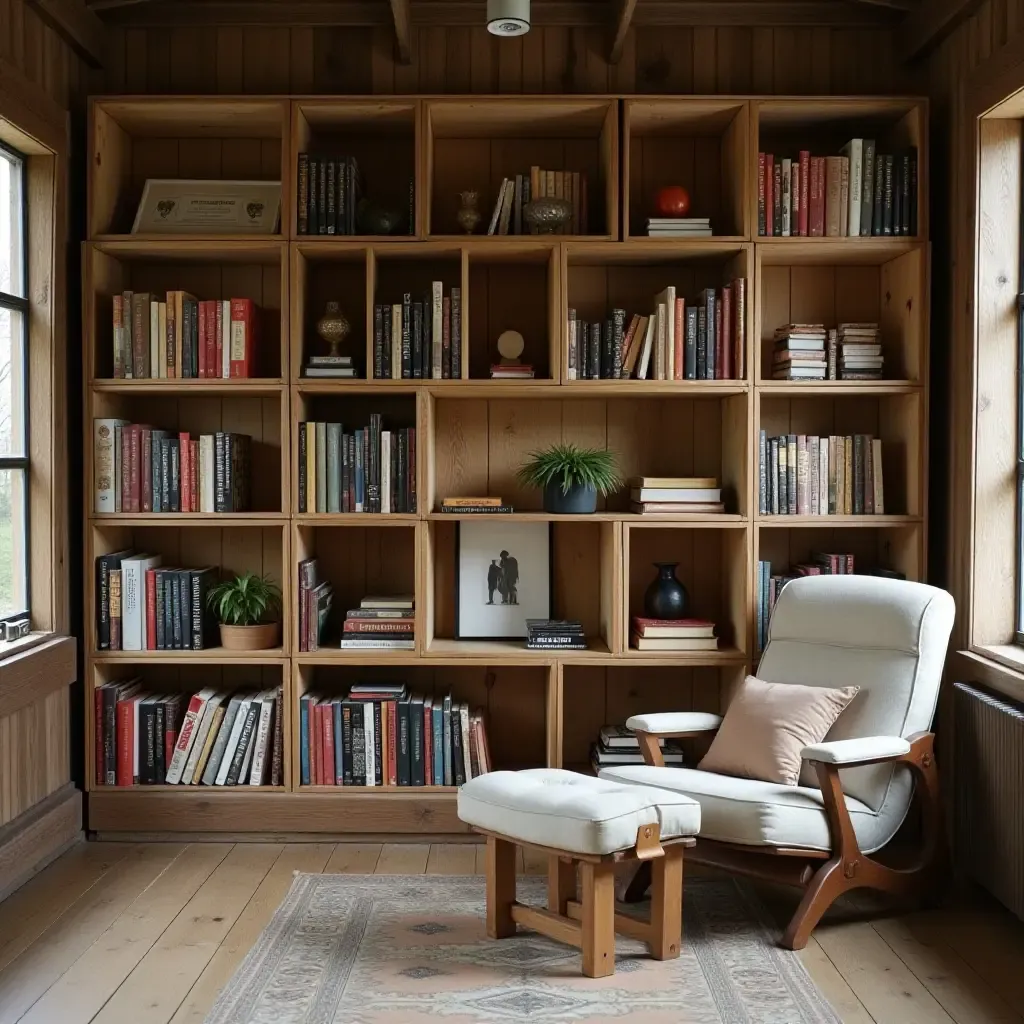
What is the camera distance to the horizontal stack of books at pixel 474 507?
409 centimetres

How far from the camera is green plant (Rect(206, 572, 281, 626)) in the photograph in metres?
4.11

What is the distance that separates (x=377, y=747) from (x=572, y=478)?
1.18 m

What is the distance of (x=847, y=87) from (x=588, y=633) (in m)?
2.25

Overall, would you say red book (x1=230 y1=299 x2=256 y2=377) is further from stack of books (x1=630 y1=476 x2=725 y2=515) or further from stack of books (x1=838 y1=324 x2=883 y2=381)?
stack of books (x1=838 y1=324 x2=883 y2=381)

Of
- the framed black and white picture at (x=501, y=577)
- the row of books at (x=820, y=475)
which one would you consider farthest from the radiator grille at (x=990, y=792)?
the framed black and white picture at (x=501, y=577)

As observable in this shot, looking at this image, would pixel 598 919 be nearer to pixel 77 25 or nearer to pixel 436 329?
pixel 436 329

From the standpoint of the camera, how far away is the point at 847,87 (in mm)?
4266

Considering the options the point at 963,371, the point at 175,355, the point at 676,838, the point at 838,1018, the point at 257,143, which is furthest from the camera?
the point at 257,143

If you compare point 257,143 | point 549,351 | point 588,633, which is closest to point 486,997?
point 588,633

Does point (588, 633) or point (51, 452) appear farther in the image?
point (588, 633)

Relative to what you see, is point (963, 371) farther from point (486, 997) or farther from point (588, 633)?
point (486, 997)

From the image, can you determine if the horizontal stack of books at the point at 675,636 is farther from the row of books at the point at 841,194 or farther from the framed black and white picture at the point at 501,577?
the row of books at the point at 841,194

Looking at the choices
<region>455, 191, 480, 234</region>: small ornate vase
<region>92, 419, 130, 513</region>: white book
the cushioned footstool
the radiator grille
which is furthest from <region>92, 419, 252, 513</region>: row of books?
the radiator grille

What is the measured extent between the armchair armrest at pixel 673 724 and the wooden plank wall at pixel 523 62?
2276 millimetres
